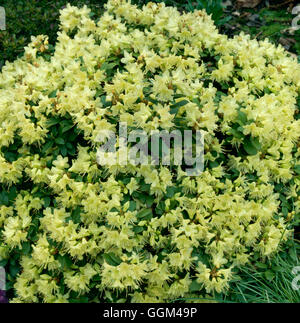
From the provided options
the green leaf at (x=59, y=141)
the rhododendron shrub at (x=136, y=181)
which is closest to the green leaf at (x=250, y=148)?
the rhododendron shrub at (x=136, y=181)

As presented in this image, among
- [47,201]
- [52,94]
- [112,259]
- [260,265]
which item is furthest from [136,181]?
[260,265]

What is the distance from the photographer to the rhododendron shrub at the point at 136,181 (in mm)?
2525

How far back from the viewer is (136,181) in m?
2.56

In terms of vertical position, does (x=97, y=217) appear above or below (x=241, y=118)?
below

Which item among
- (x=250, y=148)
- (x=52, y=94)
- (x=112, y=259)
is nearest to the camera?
(x=112, y=259)

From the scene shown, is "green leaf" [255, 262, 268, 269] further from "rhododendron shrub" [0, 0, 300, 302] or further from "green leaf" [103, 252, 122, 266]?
"green leaf" [103, 252, 122, 266]

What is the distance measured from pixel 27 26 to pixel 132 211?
2.76 m

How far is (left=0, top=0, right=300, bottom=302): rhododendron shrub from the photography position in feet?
8.29

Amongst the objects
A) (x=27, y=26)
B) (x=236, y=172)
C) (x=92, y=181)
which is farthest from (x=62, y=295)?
(x=27, y=26)

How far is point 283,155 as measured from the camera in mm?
2939

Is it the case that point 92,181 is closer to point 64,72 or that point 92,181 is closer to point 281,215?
point 64,72

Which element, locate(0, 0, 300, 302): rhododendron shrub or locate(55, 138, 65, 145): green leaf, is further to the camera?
locate(55, 138, 65, 145): green leaf

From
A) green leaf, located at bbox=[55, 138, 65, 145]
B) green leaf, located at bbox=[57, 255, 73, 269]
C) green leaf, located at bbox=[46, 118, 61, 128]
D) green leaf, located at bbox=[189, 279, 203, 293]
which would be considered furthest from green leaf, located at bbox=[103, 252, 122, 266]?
green leaf, located at bbox=[46, 118, 61, 128]

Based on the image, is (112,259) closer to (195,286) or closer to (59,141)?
(195,286)
